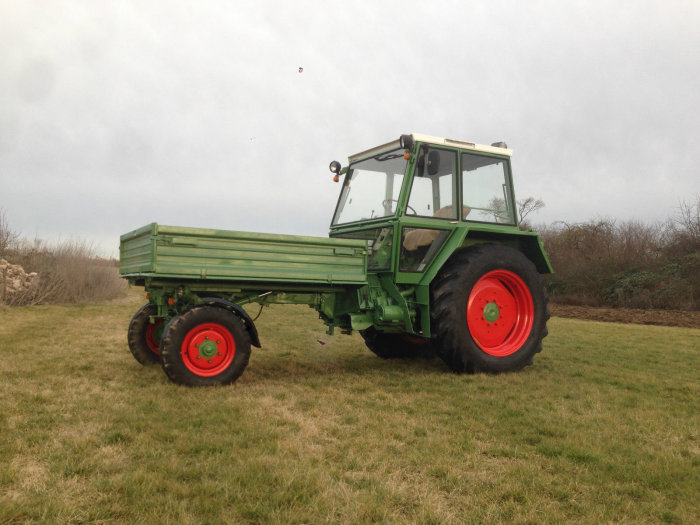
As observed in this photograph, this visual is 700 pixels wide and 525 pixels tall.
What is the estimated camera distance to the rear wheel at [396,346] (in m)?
7.10

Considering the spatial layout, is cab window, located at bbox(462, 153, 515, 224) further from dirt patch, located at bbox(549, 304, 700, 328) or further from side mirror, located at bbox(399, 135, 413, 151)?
dirt patch, located at bbox(549, 304, 700, 328)

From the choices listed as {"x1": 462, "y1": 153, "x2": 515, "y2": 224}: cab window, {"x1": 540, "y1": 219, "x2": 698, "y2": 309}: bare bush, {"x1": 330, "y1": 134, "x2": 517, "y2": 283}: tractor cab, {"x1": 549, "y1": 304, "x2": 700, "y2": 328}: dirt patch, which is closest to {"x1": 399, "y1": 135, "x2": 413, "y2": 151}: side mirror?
{"x1": 330, "y1": 134, "x2": 517, "y2": 283}: tractor cab

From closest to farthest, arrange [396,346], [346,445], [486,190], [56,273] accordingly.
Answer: [346,445] → [486,190] → [396,346] → [56,273]

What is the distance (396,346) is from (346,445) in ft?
12.2

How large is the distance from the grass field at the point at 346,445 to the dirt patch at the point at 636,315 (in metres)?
9.17

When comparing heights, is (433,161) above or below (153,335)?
above

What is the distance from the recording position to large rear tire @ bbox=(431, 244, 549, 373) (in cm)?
570

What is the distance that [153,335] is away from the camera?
5957 millimetres

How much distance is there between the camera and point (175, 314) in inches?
204

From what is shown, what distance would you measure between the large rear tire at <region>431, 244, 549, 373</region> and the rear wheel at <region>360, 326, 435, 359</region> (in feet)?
3.65

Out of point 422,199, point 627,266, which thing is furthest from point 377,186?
point 627,266

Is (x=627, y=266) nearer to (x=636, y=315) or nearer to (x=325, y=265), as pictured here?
(x=636, y=315)

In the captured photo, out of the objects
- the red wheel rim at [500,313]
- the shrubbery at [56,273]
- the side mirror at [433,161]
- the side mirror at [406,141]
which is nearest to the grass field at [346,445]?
the red wheel rim at [500,313]

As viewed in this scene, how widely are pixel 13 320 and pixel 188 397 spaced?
8.22 m
